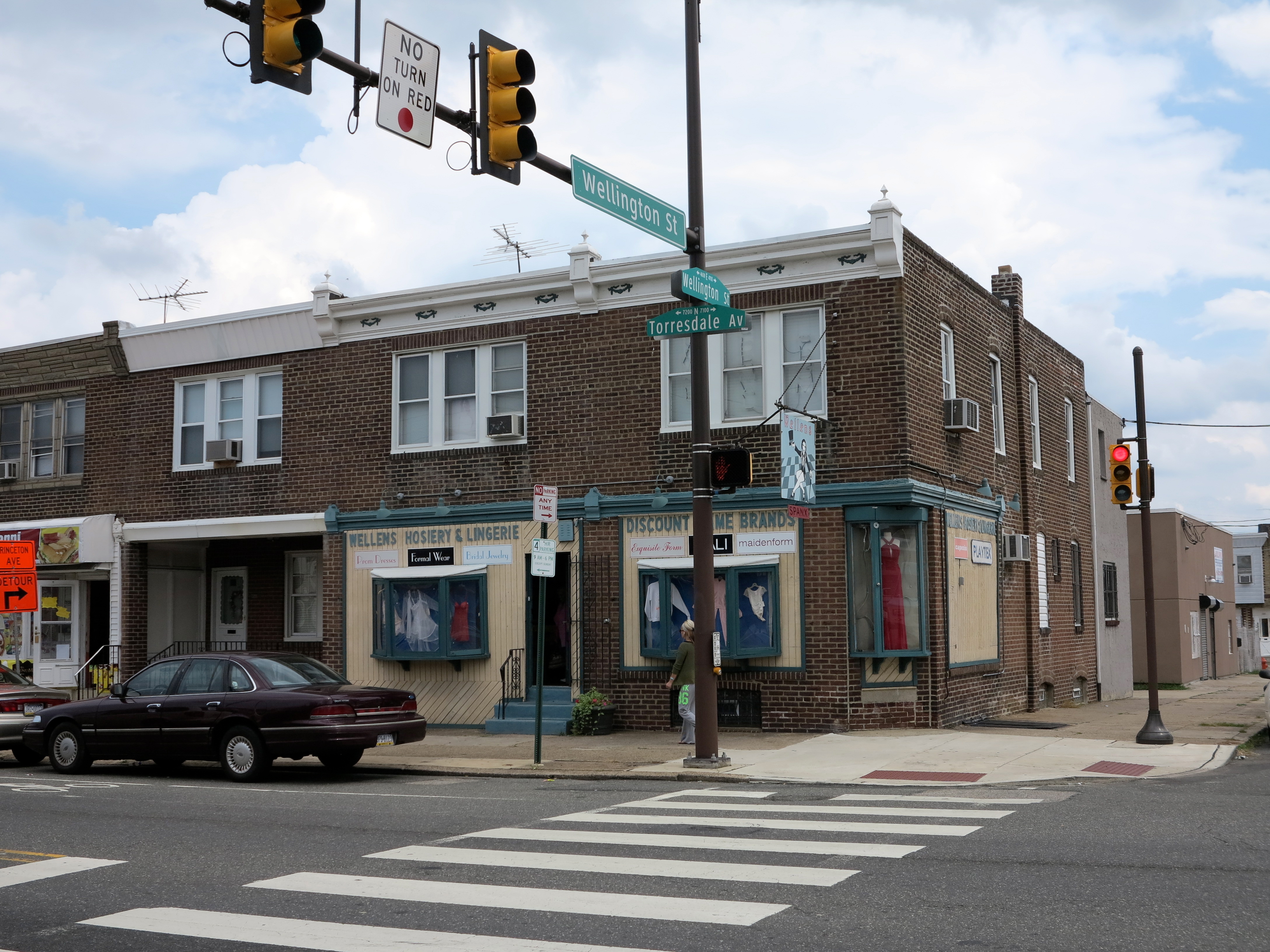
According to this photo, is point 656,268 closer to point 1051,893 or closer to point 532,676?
point 532,676

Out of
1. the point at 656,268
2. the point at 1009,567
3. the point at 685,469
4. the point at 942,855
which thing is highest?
the point at 656,268

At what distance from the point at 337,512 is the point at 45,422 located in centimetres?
757

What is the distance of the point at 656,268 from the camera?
1936cm

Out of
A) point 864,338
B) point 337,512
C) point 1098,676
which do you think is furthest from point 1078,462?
point 337,512

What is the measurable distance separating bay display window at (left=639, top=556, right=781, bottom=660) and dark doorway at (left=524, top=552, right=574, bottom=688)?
141 cm

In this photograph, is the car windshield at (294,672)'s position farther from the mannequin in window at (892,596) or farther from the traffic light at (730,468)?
the mannequin in window at (892,596)

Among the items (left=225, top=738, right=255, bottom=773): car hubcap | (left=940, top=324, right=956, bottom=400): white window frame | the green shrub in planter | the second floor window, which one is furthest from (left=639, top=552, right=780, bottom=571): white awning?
the second floor window

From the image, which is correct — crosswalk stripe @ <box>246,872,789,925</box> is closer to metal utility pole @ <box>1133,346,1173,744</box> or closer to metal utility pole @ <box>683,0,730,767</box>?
metal utility pole @ <box>683,0,730,767</box>

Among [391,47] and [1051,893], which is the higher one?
[391,47]

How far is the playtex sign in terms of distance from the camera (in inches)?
658

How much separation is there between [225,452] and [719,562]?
9.41 metres

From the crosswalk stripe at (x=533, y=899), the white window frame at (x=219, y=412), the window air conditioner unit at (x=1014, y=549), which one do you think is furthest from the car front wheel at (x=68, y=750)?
the window air conditioner unit at (x=1014, y=549)

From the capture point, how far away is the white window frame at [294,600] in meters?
24.2

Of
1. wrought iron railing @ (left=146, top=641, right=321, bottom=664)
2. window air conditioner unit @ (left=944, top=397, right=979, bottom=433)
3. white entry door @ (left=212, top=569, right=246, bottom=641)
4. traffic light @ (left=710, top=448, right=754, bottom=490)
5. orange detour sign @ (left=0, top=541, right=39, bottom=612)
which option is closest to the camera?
traffic light @ (left=710, top=448, right=754, bottom=490)
